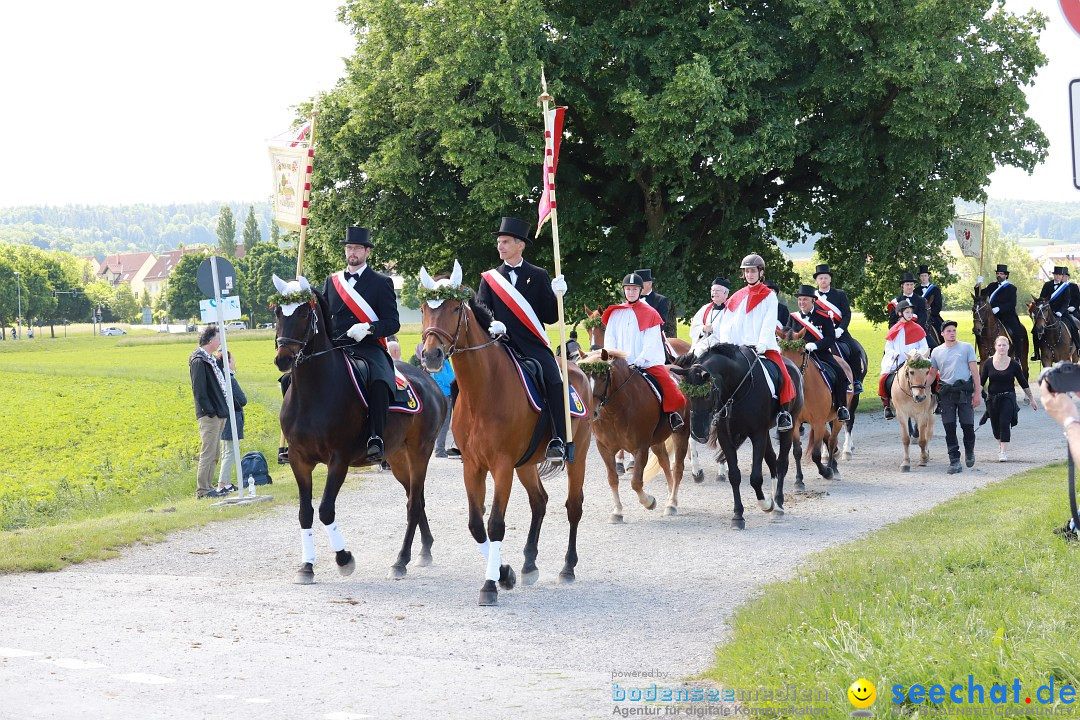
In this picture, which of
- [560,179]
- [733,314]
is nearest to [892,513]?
[733,314]

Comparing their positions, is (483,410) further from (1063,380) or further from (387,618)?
(1063,380)

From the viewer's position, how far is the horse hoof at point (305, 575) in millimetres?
10195

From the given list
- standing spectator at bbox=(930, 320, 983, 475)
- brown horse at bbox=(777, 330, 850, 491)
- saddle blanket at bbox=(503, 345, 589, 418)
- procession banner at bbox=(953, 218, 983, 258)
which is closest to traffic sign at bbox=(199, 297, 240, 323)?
saddle blanket at bbox=(503, 345, 589, 418)

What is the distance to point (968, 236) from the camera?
28.3 meters

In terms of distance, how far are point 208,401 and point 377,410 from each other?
676 centimetres

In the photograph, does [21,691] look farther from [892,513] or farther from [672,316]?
[672,316]

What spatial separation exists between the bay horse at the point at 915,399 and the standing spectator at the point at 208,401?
10.2 meters

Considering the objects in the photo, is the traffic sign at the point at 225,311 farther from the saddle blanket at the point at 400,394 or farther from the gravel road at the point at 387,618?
the saddle blanket at the point at 400,394

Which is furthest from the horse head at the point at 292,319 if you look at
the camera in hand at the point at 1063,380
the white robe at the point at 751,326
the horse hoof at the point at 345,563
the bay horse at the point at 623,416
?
the camera in hand at the point at 1063,380

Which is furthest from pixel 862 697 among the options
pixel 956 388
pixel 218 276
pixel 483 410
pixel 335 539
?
pixel 956 388

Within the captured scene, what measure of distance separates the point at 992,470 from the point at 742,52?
30.9 ft

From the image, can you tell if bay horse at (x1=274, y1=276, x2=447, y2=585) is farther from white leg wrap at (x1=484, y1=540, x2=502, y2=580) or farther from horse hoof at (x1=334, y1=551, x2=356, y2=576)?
white leg wrap at (x1=484, y1=540, x2=502, y2=580)

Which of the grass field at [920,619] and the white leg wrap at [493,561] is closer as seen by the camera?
the grass field at [920,619]

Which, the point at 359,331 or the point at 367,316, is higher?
the point at 367,316
